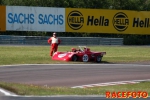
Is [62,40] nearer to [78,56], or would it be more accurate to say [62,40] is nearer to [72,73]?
[78,56]

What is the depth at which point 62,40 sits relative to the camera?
138 feet

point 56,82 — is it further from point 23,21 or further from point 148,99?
point 23,21

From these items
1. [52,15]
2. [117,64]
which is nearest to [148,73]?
[117,64]

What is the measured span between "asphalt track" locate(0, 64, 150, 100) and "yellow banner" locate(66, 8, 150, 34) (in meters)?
20.6

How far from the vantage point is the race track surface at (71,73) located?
17931 millimetres

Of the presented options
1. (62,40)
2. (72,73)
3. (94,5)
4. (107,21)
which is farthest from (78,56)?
(94,5)

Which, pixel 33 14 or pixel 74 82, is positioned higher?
pixel 33 14

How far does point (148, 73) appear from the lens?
21797 mm

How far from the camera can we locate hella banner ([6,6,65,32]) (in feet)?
144

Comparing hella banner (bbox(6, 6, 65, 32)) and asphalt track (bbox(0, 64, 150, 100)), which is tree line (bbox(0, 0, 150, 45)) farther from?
asphalt track (bbox(0, 64, 150, 100))

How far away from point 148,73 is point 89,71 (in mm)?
2865

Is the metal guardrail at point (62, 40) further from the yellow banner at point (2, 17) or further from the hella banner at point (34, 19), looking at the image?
the yellow banner at point (2, 17)

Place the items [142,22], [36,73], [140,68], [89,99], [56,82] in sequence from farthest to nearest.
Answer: [142,22]
[140,68]
[36,73]
[56,82]
[89,99]

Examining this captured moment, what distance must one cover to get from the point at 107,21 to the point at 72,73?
85.9ft
